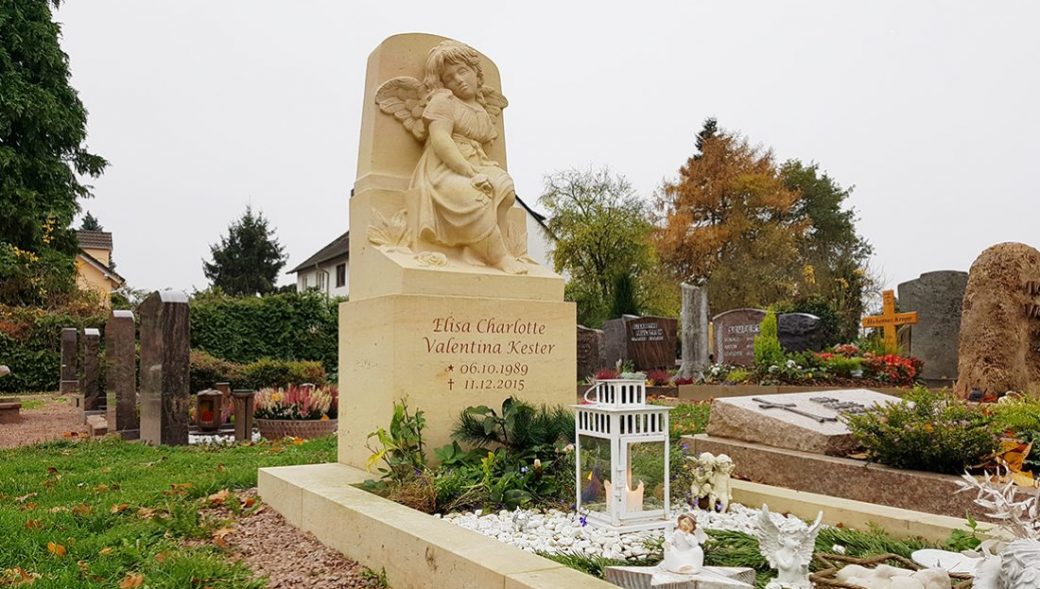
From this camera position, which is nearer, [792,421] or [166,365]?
[792,421]

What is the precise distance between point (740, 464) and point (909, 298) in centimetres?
1372

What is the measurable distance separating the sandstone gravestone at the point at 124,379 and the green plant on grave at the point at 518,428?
6.95 metres

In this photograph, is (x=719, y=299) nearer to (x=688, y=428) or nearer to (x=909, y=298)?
(x=909, y=298)

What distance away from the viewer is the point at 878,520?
4.23 m

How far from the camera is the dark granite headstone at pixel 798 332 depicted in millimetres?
20047

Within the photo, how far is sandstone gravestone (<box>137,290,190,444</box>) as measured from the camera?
966 centimetres

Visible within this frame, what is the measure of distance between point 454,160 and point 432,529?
3.43 m

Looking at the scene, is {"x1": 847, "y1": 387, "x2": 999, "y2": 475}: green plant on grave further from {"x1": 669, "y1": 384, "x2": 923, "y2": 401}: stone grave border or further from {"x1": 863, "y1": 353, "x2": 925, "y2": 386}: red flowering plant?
{"x1": 863, "y1": 353, "x2": 925, "y2": 386}: red flowering plant

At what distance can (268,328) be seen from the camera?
23500 millimetres

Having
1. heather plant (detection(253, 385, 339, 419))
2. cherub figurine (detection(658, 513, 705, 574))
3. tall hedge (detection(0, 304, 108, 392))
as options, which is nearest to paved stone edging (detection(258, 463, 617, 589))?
cherub figurine (detection(658, 513, 705, 574))

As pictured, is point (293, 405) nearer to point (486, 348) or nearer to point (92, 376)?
point (92, 376)

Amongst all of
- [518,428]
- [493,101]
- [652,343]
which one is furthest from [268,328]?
[518,428]

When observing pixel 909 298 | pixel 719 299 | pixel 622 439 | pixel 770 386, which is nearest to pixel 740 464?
pixel 622 439

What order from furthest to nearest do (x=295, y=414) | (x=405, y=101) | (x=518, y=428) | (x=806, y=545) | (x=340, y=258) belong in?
(x=340, y=258) < (x=295, y=414) < (x=405, y=101) < (x=518, y=428) < (x=806, y=545)
